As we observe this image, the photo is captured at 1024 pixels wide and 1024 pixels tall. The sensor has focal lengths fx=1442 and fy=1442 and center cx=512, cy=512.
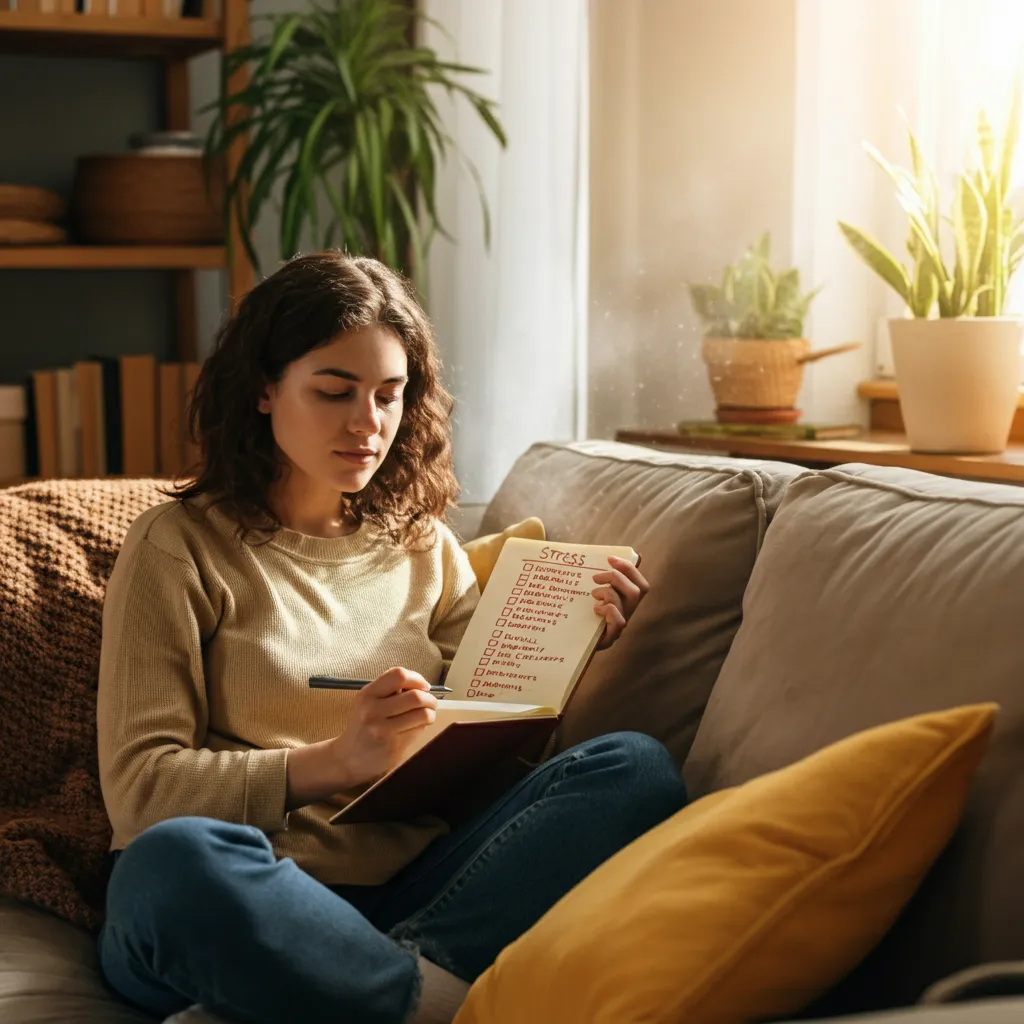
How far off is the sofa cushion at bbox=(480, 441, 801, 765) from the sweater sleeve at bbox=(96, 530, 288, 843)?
0.38 meters

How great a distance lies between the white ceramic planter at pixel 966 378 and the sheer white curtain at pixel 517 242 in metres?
0.94

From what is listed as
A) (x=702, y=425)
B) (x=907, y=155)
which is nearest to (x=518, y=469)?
(x=702, y=425)

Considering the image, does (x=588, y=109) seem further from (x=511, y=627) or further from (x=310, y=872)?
(x=310, y=872)

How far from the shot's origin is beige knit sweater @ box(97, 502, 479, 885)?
1367 mm

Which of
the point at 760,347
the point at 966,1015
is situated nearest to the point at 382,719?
the point at 966,1015

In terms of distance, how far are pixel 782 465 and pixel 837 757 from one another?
68 centimetres

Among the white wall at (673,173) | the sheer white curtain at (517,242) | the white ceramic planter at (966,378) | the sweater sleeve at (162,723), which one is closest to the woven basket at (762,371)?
the white wall at (673,173)

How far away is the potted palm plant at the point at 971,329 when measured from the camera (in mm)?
1851

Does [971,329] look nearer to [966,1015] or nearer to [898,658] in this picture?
[898,658]

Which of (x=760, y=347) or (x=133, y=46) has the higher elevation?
(x=133, y=46)

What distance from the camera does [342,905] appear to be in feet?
3.99

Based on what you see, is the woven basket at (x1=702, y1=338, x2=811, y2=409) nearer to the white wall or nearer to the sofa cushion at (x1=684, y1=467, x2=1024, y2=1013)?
the white wall

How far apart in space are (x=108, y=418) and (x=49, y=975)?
1695 millimetres

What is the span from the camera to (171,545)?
1.45 meters
